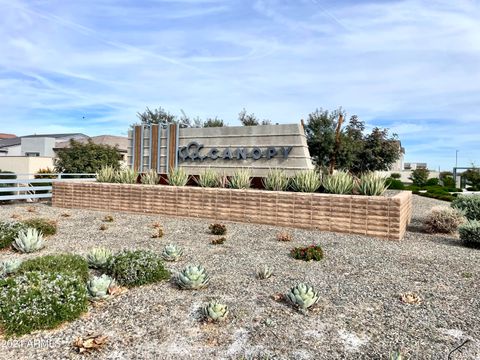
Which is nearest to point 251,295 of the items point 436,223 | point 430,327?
point 430,327

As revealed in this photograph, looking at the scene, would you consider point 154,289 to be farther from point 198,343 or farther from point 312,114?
point 312,114

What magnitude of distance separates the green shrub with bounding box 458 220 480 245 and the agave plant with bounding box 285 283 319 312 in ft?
17.5

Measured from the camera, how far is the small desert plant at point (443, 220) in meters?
9.48

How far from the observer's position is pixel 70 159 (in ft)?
79.0

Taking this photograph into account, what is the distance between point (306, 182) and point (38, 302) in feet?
23.7

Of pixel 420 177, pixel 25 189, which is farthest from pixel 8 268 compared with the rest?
pixel 420 177

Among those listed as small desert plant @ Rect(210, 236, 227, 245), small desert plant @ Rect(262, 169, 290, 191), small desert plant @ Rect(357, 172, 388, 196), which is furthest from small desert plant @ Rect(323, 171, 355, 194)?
small desert plant @ Rect(210, 236, 227, 245)

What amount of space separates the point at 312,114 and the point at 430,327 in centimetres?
2152

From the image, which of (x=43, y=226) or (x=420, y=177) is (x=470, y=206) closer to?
(x=43, y=226)

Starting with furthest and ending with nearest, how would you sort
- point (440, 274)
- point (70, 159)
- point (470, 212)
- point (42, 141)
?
point (42, 141)
point (70, 159)
point (470, 212)
point (440, 274)

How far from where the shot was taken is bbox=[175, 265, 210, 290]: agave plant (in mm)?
5016

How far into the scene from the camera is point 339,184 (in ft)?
31.2

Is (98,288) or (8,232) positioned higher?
(8,232)

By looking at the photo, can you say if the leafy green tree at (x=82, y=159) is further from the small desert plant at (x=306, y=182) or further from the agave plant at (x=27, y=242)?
the agave plant at (x=27, y=242)
